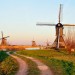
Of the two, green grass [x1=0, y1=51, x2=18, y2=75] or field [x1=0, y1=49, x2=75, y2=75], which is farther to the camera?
green grass [x1=0, y1=51, x2=18, y2=75]

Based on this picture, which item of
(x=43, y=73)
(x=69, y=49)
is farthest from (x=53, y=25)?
(x=43, y=73)

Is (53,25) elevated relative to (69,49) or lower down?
elevated

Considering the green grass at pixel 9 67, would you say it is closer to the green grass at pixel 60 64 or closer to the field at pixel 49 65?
the field at pixel 49 65

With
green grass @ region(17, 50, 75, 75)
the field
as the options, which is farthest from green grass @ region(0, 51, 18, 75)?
green grass @ region(17, 50, 75, 75)

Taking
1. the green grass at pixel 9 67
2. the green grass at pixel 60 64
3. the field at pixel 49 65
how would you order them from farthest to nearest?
the green grass at pixel 9 67, the field at pixel 49 65, the green grass at pixel 60 64

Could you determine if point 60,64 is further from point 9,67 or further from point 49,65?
point 9,67

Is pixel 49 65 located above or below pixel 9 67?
above

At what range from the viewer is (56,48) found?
258 feet

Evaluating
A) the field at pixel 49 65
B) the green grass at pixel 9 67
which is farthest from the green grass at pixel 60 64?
the green grass at pixel 9 67

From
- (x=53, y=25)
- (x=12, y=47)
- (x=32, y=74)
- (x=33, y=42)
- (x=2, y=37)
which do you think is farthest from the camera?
(x=33, y=42)

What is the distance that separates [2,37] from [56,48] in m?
39.8

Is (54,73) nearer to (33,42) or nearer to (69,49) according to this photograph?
(69,49)

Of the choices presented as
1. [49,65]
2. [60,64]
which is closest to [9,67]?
[49,65]

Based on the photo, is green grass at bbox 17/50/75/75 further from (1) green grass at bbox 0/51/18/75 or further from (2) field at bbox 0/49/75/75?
(1) green grass at bbox 0/51/18/75
